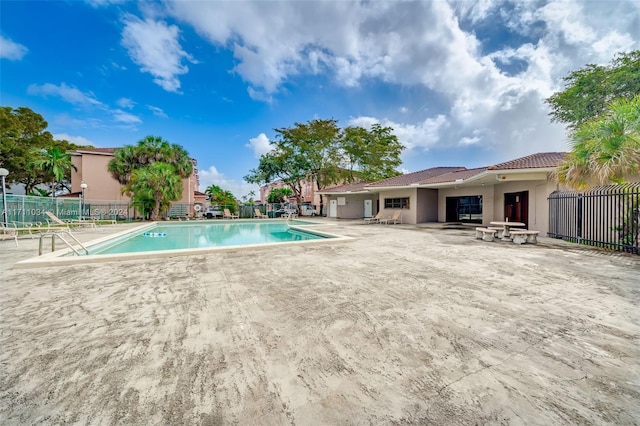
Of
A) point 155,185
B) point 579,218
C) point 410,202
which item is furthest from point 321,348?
point 155,185

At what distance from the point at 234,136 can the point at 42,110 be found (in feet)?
66.9

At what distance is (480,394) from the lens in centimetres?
186

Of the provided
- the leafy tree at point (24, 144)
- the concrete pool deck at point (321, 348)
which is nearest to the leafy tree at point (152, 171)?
the leafy tree at point (24, 144)

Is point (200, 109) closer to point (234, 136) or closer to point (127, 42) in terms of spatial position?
point (234, 136)

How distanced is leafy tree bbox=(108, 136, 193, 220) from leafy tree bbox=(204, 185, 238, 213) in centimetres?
631

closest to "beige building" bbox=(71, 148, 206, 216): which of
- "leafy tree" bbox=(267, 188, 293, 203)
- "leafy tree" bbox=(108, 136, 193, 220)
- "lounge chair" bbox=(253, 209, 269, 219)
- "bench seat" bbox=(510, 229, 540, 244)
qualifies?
"leafy tree" bbox=(108, 136, 193, 220)

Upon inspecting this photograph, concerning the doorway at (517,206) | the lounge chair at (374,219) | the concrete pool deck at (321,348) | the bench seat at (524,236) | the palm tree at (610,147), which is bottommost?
the concrete pool deck at (321,348)

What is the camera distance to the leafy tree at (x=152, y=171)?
21109mm

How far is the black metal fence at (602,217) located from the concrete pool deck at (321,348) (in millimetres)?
3832

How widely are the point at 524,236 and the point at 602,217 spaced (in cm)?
231

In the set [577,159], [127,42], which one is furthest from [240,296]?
[127,42]

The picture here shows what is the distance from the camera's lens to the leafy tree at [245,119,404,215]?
2980cm

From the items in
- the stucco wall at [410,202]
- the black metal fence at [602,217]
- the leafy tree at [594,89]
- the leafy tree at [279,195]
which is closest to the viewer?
the black metal fence at [602,217]

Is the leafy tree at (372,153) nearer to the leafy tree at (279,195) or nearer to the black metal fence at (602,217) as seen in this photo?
the leafy tree at (279,195)
